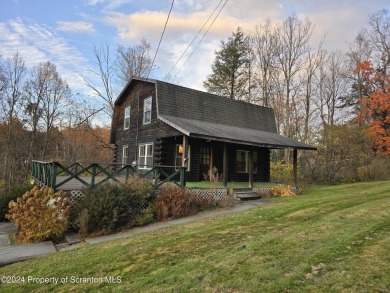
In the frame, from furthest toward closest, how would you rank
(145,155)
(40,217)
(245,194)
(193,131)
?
1. (145,155)
2. (245,194)
3. (193,131)
4. (40,217)

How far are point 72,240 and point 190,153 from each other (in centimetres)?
897

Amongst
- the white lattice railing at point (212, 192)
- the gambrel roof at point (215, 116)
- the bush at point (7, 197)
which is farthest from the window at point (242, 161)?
the bush at point (7, 197)

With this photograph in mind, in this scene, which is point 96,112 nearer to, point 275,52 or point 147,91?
point 147,91

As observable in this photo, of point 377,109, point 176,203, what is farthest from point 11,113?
point 377,109

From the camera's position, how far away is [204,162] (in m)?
16.8

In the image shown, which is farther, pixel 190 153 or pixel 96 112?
pixel 96 112

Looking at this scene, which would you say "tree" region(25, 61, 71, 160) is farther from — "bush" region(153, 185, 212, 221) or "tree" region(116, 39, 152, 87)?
"bush" region(153, 185, 212, 221)

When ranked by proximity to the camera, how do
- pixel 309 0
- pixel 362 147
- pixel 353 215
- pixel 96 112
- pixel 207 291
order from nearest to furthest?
pixel 207 291
pixel 353 215
pixel 309 0
pixel 362 147
pixel 96 112

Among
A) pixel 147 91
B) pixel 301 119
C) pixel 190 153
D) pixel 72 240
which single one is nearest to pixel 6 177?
pixel 147 91

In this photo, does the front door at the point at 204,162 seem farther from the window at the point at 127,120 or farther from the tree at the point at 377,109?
the tree at the point at 377,109

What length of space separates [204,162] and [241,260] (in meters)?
12.1

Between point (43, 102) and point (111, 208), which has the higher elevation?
point (43, 102)

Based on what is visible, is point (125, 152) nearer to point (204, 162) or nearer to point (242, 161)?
point (204, 162)

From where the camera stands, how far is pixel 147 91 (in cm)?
1800
